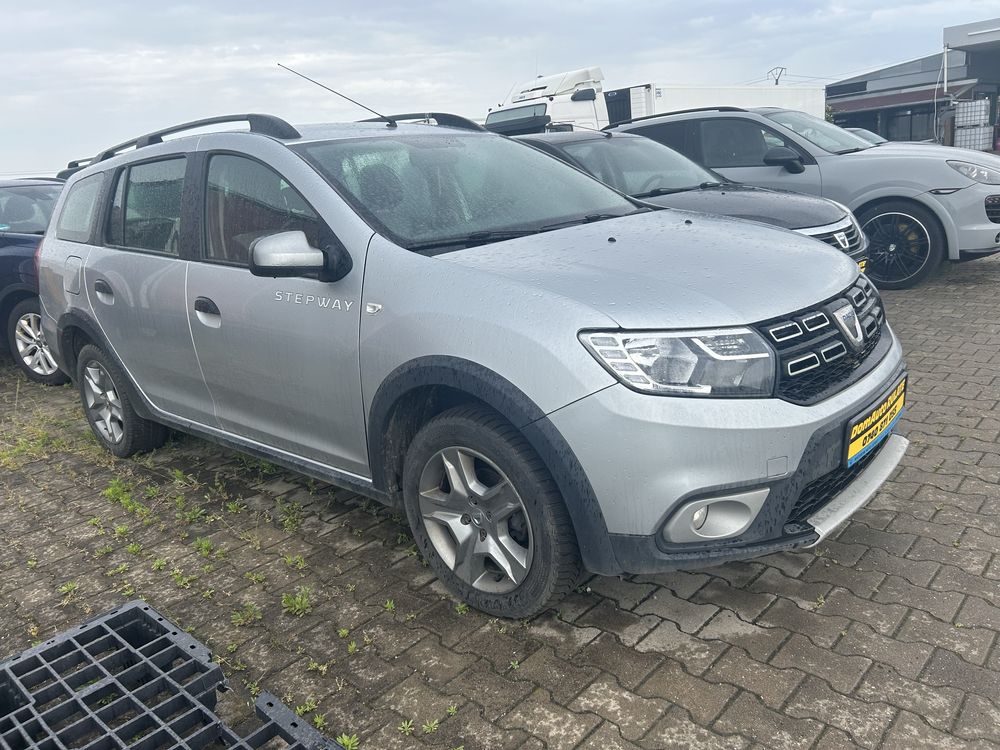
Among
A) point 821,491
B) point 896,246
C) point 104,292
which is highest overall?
point 104,292

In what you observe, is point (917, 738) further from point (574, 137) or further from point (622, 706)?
point (574, 137)

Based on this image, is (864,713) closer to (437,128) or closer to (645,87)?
(437,128)

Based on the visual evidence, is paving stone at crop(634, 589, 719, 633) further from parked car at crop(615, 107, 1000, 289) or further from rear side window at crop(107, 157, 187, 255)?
parked car at crop(615, 107, 1000, 289)

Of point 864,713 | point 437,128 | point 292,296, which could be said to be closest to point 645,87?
point 437,128

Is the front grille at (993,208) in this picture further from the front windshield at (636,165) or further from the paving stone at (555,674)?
the paving stone at (555,674)

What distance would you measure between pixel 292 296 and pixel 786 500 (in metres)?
1.98

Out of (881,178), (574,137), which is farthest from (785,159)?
(574,137)

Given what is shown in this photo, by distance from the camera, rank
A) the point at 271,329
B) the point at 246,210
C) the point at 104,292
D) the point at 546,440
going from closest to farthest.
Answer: the point at 546,440 < the point at 271,329 < the point at 246,210 < the point at 104,292

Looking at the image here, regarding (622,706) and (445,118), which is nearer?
(622,706)

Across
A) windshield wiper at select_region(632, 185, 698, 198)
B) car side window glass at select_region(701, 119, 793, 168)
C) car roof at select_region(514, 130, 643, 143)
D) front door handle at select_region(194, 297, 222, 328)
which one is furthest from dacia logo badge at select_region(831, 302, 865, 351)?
car side window glass at select_region(701, 119, 793, 168)

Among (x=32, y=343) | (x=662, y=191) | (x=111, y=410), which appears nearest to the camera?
(x=111, y=410)

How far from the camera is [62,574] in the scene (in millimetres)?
3664

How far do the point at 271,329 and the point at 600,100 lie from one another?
13.8m

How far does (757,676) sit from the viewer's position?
8.46 ft
